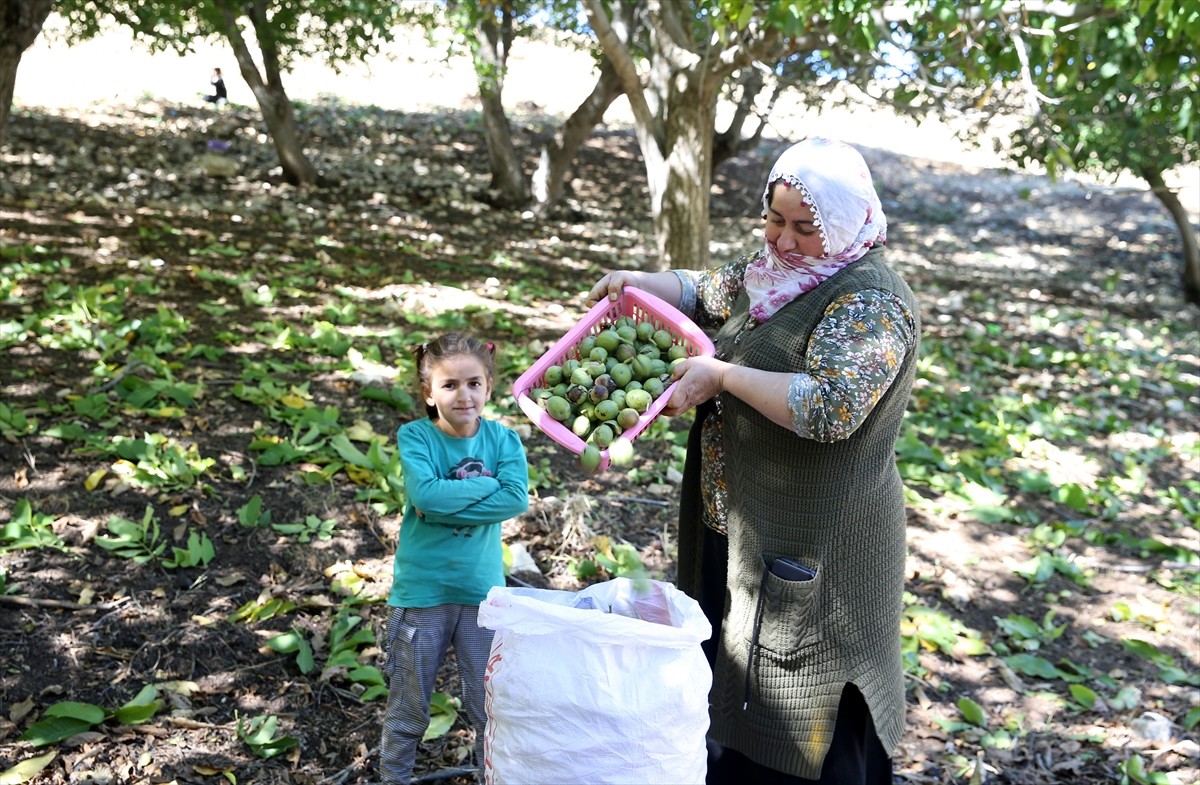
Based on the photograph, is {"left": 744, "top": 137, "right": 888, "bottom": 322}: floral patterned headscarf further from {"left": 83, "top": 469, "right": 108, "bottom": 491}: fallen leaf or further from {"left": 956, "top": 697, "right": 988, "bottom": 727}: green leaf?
{"left": 83, "top": 469, "right": 108, "bottom": 491}: fallen leaf

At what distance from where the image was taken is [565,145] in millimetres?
12047

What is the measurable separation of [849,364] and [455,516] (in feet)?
3.32

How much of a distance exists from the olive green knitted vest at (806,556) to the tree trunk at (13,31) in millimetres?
4954

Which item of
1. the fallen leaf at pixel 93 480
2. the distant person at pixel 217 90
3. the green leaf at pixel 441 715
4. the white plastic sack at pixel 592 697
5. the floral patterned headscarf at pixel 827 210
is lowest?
the green leaf at pixel 441 715

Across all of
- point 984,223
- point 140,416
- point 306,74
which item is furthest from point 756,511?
point 306,74

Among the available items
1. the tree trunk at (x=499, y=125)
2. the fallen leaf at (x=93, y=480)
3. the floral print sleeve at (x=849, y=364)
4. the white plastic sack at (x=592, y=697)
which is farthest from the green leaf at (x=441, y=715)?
the tree trunk at (x=499, y=125)

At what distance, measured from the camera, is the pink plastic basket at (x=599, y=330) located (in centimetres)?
214

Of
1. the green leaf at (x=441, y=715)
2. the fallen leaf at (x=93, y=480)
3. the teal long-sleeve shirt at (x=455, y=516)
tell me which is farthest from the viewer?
the fallen leaf at (x=93, y=480)

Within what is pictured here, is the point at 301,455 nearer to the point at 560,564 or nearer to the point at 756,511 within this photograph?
the point at 560,564

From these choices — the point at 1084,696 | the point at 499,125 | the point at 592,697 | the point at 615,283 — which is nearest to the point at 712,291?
the point at 615,283

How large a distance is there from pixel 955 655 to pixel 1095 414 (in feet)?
13.7

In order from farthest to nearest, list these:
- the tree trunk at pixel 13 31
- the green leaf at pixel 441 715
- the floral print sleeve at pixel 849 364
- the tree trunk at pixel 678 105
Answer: the tree trunk at pixel 678 105 → the tree trunk at pixel 13 31 → the green leaf at pixel 441 715 → the floral print sleeve at pixel 849 364

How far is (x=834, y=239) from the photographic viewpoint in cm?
201

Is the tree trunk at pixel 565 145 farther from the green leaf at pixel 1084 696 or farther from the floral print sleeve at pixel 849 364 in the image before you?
the floral print sleeve at pixel 849 364
